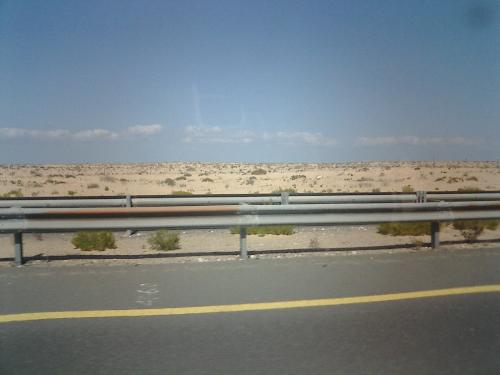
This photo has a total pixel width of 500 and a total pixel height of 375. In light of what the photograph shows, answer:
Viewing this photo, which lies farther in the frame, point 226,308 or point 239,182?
point 239,182

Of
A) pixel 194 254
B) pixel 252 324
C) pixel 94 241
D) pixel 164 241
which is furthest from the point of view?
pixel 94 241

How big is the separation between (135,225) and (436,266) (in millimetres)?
5045

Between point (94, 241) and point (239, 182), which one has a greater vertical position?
point (94, 241)

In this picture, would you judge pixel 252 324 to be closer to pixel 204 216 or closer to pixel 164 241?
pixel 204 216

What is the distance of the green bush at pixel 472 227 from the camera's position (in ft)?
32.2

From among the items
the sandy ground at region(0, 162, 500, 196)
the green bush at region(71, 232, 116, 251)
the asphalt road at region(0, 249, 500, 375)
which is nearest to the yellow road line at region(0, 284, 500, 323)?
the asphalt road at region(0, 249, 500, 375)

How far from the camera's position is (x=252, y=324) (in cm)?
514

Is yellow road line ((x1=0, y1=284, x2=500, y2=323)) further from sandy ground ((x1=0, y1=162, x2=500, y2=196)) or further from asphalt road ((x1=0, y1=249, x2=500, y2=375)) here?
sandy ground ((x1=0, y1=162, x2=500, y2=196))

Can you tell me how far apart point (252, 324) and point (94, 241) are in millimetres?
5908

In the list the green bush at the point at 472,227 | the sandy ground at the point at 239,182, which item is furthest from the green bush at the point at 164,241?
the sandy ground at the point at 239,182

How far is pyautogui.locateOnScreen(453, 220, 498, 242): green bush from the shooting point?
32.2 ft

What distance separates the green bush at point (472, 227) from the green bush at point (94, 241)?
7.59 metres

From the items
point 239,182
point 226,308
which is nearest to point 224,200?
point 226,308

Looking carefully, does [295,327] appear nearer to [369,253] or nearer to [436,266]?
[436,266]
